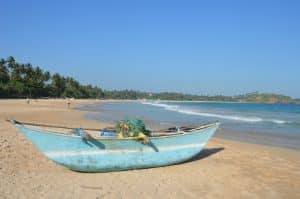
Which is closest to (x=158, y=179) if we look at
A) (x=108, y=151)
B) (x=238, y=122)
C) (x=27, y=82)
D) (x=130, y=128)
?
(x=108, y=151)

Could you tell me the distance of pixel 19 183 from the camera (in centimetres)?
613

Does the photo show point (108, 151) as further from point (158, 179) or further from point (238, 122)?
point (238, 122)

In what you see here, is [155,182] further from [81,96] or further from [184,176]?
[81,96]

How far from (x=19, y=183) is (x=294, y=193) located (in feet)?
16.1

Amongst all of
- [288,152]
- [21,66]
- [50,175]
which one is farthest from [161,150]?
[21,66]

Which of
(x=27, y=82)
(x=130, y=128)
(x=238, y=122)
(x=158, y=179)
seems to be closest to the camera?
(x=158, y=179)

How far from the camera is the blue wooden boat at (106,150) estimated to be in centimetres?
672

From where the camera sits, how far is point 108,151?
725 centimetres

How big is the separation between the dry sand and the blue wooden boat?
0.60 feet

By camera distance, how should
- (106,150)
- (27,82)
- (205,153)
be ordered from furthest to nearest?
(27,82) < (205,153) < (106,150)

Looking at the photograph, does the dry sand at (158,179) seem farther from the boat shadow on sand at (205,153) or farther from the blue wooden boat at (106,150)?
the blue wooden boat at (106,150)

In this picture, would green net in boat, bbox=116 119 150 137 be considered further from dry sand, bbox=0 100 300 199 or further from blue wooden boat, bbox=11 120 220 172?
dry sand, bbox=0 100 300 199

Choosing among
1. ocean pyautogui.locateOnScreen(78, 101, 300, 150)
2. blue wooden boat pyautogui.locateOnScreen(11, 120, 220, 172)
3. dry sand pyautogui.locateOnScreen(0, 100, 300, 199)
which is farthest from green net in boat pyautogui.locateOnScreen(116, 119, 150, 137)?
ocean pyautogui.locateOnScreen(78, 101, 300, 150)

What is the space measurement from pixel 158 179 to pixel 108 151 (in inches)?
45.9
